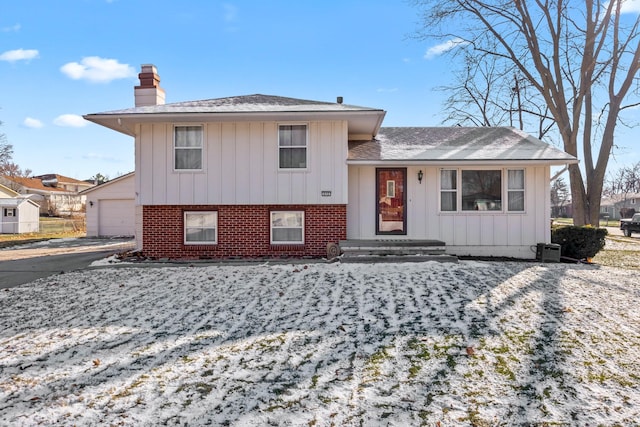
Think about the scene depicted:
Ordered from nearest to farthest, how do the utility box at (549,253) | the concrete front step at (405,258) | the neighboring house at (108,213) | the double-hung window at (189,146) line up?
1. the concrete front step at (405,258)
2. the utility box at (549,253)
3. the double-hung window at (189,146)
4. the neighboring house at (108,213)

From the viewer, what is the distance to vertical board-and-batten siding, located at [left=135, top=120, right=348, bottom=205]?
10.3 meters

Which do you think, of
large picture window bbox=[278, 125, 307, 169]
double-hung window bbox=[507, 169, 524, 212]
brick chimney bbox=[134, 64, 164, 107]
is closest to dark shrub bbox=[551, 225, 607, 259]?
double-hung window bbox=[507, 169, 524, 212]

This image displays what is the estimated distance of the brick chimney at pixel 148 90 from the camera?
12.2 metres

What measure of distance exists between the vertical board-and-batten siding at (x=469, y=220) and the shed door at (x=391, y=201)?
0.45ft

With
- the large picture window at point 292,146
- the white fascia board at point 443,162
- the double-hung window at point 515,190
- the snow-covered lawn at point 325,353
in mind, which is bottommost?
the snow-covered lawn at point 325,353

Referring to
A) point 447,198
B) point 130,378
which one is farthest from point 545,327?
point 447,198

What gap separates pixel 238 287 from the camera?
7027 millimetres

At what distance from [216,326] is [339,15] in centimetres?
1057

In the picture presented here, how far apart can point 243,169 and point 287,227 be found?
Answer: 1937 millimetres

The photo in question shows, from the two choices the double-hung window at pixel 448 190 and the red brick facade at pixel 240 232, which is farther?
the double-hung window at pixel 448 190

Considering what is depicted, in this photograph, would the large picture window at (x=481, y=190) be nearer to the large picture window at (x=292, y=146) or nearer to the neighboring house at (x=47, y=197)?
the large picture window at (x=292, y=146)

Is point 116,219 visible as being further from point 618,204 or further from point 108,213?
point 618,204

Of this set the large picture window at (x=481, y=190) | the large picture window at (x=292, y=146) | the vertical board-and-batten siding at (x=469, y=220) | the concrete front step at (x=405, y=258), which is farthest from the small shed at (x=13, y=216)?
the large picture window at (x=481, y=190)

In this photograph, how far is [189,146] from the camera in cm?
1055
